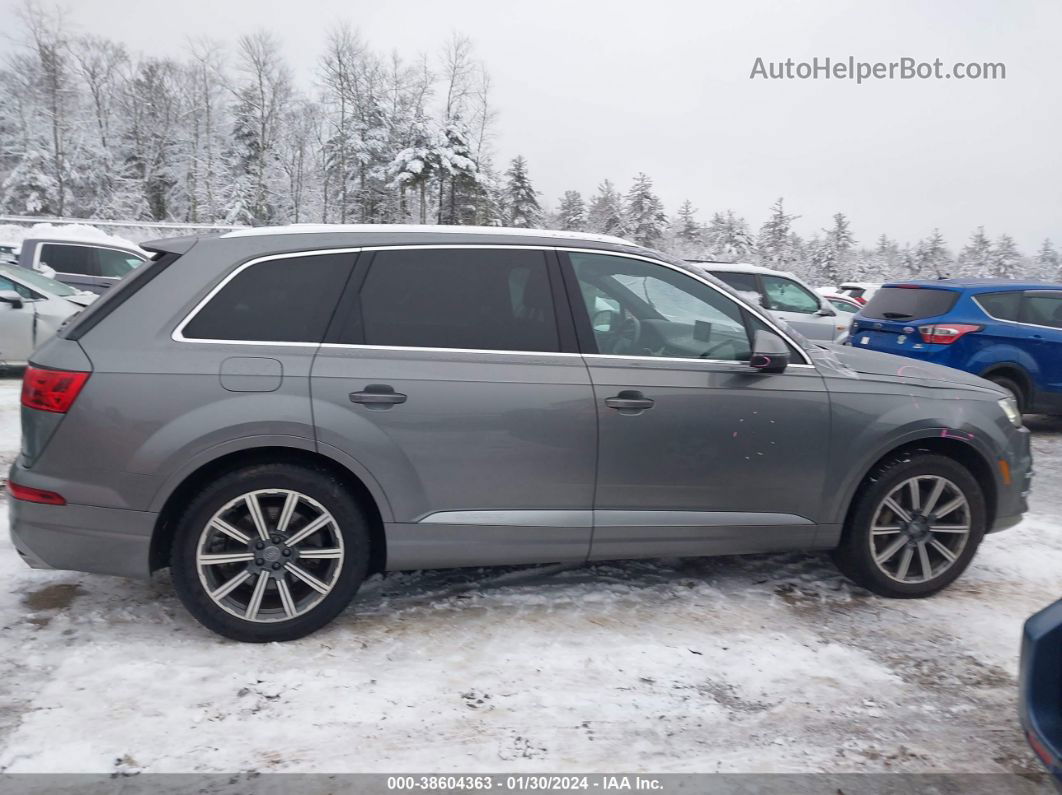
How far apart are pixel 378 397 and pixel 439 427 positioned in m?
0.30

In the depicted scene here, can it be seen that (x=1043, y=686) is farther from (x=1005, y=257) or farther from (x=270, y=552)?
(x=1005, y=257)

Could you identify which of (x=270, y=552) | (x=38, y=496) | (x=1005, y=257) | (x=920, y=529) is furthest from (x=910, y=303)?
(x=1005, y=257)

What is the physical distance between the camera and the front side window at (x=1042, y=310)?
863 cm

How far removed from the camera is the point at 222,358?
331cm

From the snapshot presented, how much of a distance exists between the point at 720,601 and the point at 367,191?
4872cm

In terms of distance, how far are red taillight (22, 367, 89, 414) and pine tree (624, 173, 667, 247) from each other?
199 ft

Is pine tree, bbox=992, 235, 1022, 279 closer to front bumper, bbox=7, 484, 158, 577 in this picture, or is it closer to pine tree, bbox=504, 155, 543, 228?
pine tree, bbox=504, 155, 543, 228

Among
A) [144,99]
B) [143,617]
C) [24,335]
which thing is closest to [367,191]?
[144,99]

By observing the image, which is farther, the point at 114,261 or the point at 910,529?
the point at 114,261

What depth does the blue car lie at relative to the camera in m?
8.36

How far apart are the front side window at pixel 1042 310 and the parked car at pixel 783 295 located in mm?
3512

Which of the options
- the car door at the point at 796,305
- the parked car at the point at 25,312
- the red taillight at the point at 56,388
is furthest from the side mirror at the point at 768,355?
the parked car at the point at 25,312

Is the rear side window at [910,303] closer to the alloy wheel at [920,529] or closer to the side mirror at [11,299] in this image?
the alloy wheel at [920,529]

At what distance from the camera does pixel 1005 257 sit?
78875 millimetres
